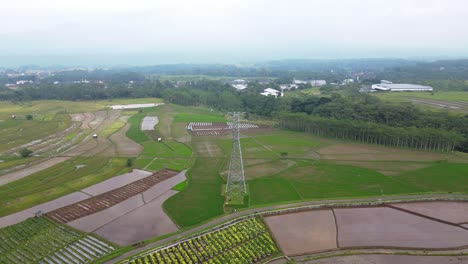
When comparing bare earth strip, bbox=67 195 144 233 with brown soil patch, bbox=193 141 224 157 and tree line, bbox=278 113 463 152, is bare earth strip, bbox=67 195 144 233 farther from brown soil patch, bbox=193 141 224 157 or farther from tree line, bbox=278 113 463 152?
tree line, bbox=278 113 463 152

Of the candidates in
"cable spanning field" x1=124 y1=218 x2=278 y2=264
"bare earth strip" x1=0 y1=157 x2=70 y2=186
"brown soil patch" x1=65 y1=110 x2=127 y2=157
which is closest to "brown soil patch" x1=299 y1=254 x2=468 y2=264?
"cable spanning field" x1=124 y1=218 x2=278 y2=264

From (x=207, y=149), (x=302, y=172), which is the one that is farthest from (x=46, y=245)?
(x=302, y=172)

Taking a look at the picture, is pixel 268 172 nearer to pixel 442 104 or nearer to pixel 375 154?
pixel 375 154

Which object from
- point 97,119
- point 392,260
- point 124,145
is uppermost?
point 97,119

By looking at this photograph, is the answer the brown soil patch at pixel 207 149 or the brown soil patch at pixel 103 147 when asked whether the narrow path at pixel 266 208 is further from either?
the brown soil patch at pixel 103 147

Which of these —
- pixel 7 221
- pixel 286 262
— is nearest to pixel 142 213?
pixel 7 221

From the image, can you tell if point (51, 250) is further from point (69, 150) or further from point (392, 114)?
point (392, 114)

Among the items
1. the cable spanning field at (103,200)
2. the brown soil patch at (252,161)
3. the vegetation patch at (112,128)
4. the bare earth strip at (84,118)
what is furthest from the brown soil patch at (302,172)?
the bare earth strip at (84,118)
